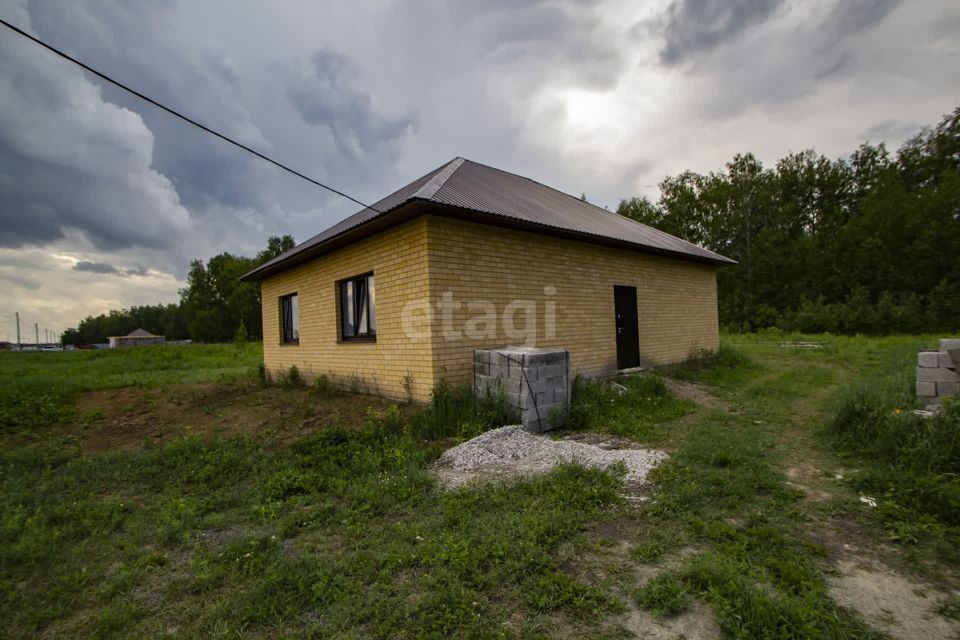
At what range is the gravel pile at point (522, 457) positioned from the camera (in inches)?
156

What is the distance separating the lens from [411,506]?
3.30 metres

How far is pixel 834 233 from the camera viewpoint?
2816 centimetres

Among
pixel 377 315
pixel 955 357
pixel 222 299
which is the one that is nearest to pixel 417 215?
pixel 377 315

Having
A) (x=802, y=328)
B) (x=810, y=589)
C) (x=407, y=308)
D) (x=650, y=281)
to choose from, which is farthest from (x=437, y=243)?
(x=802, y=328)

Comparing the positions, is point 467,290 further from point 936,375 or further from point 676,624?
point 936,375

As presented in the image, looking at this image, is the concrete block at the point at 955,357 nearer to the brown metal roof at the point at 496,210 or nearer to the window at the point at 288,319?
the brown metal roof at the point at 496,210

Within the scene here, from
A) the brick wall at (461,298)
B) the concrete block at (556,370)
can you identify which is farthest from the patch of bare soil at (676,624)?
the brick wall at (461,298)

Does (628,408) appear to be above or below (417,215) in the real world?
below

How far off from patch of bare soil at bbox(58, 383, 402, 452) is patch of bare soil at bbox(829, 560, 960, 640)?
4990mm

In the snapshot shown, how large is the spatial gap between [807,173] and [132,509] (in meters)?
41.3

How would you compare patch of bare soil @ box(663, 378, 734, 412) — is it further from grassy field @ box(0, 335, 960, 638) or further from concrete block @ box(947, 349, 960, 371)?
concrete block @ box(947, 349, 960, 371)

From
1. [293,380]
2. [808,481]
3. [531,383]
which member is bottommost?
[808,481]

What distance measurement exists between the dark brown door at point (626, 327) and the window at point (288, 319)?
759 centimetres

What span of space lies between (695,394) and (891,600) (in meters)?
5.84
